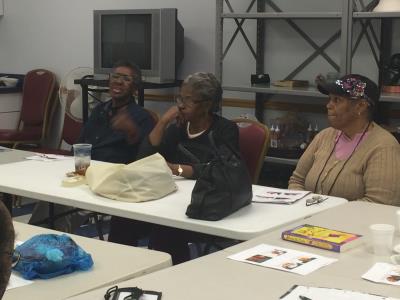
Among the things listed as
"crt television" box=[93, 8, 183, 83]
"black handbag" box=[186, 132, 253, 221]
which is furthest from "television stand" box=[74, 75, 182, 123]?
"black handbag" box=[186, 132, 253, 221]

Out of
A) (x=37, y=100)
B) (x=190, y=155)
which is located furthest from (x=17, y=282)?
(x=37, y=100)

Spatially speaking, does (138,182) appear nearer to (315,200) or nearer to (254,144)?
(315,200)

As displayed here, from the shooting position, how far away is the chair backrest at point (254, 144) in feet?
11.9

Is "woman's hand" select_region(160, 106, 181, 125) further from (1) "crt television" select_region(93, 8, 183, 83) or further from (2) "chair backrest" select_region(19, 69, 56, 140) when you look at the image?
(2) "chair backrest" select_region(19, 69, 56, 140)

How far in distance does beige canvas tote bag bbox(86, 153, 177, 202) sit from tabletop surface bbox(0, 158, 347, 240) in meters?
0.03

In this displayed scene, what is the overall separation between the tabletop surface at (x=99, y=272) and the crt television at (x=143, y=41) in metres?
3.27

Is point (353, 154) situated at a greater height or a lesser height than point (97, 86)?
lesser

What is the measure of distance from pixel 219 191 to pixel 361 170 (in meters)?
0.88

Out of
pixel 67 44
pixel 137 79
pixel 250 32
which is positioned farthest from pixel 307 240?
pixel 67 44

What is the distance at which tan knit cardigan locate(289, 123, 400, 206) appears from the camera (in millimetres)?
3107

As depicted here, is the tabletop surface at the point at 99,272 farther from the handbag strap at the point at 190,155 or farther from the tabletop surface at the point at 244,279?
the handbag strap at the point at 190,155

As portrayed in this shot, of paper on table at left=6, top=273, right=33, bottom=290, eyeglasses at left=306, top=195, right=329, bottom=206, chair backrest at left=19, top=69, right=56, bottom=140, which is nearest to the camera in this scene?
paper on table at left=6, top=273, right=33, bottom=290

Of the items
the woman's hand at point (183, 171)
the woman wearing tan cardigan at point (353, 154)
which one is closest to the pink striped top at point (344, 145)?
the woman wearing tan cardigan at point (353, 154)

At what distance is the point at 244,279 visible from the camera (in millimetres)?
1933
